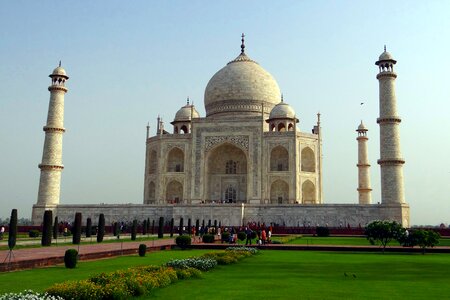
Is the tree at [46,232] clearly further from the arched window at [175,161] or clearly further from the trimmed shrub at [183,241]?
the arched window at [175,161]

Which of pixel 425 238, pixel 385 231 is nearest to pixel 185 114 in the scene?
pixel 385 231

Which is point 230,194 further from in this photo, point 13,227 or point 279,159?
point 13,227

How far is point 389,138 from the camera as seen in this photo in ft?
81.6

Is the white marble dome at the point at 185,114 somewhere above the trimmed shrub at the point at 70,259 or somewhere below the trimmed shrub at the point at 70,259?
above

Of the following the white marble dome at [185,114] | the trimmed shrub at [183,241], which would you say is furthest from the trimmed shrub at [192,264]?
the white marble dome at [185,114]

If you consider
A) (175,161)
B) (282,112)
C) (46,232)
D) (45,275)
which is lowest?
(45,275)

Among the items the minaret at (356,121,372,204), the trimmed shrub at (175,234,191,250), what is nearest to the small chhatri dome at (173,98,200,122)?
the minaret at (356,121,372,204)

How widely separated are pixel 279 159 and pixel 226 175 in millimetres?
3617

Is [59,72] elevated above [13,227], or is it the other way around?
[59,72]

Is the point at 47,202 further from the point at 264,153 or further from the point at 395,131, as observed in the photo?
the point at 395,131

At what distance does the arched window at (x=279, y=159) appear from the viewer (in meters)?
30.2

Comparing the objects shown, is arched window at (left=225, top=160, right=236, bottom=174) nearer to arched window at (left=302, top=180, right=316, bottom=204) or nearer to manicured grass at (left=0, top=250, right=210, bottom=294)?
arched window at (left=302, top=180, right=316, bottom=204)

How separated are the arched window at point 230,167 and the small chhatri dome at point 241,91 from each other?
3573 millimetres

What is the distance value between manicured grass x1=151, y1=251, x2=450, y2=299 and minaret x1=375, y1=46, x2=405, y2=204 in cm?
1491
